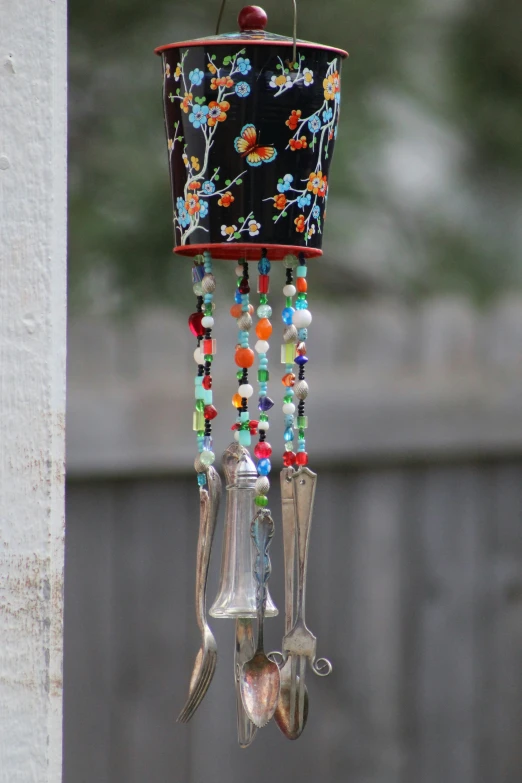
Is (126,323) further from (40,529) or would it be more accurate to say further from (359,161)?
(40,529)

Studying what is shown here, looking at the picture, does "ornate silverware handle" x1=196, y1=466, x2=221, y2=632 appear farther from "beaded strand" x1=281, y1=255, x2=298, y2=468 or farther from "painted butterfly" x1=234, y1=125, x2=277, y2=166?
"painted butterfly" x1=234, y1=125, x2=277, y2=166

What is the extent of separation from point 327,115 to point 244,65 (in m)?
0.08

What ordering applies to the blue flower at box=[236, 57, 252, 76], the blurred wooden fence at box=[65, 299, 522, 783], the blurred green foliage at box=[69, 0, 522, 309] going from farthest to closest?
the blurred green foliage at box=[69, 0, 522, 309] < the blurred wooden fence at box=[65, 299, 522, 783] < the blue flower at box=[236, 57, 252, 76]

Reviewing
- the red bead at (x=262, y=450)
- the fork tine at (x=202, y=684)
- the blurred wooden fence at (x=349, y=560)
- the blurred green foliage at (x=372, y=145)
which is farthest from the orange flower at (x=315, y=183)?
the blurred green foliage at (x=372, y=145)

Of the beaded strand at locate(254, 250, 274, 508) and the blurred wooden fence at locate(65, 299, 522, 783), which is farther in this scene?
the blurred wooden fence at locate(65, 299, 522, 783)

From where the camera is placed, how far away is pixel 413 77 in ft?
7.00

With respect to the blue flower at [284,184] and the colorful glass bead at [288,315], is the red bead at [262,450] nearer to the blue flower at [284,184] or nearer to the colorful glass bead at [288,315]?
the colorful glass bead at [288,315]

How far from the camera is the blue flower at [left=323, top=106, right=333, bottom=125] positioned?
938mm

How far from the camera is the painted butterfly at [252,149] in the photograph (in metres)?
0.91

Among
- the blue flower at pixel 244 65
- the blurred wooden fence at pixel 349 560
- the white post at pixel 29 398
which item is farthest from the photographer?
the blurred wooden fence at pixel 349 560

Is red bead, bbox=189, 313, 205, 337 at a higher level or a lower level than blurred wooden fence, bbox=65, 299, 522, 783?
higher

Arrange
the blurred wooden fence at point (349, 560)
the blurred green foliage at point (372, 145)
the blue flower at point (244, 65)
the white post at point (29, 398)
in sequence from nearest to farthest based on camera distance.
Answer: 1. the white post at point (29, 398)
2. the blue flower at point (244, 65)
3. the blurred wooden fence at point (349, 560)
4. the blurred green foliage at point (372, 145)

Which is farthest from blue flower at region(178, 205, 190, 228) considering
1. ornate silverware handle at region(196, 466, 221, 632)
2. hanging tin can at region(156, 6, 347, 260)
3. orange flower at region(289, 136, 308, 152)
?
ornate silverware handle at region(196, 466, 221, 632)

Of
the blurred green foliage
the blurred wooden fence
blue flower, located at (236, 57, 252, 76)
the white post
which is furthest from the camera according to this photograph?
the blurred green foliage
